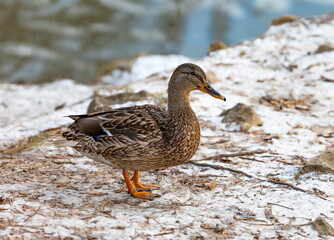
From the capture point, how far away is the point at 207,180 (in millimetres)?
5582

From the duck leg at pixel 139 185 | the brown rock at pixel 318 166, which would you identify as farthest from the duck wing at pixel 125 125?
the brown rock at pixel 318 166

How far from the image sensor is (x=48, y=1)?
65.4 ft

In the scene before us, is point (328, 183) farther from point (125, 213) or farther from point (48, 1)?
point (48, 1)

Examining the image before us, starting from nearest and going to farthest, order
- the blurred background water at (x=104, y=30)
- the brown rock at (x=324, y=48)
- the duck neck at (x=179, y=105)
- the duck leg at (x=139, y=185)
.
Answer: the duck neck at (x=179, y=105)
the duck leg at (x=139, y=185)
the brown rock at (x=324, y=48)
the blurred background water at (x=104, y=30)

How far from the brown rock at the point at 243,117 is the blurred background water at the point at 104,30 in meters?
9.01

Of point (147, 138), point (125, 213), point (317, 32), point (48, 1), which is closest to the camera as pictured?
point (125, 213)

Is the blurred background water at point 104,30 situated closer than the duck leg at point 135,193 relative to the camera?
No

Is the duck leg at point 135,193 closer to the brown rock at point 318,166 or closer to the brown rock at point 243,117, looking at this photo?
the brown rock at point 318,166

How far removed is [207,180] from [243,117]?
5.47ft

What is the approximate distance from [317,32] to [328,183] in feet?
18.4


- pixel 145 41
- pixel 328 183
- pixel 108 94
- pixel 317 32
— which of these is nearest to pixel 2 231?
pixel 328 183

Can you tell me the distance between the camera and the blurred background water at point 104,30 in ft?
55.5

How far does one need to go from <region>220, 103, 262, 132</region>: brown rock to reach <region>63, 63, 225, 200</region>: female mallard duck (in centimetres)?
161

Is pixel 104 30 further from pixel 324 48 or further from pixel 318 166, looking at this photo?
pixel 318 166
